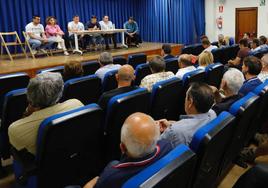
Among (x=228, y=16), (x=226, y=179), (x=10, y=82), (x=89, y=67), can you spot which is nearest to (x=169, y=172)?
(x=226, y=179)

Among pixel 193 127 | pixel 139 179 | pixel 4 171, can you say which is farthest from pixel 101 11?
pixel 139 179

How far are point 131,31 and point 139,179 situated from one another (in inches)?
372

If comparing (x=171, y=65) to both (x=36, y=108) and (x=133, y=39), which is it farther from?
(x=133, y=39)

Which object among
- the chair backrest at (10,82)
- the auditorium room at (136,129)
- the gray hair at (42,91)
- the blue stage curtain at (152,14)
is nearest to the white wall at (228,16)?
the blue stage curtain at (152,14)

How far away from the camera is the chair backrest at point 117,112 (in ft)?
6.81

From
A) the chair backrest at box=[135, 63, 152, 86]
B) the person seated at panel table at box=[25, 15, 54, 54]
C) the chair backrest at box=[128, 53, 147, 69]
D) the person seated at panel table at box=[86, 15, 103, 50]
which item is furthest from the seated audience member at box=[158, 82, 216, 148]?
the person seated at panel table at box=[86, 15, 103, 50]

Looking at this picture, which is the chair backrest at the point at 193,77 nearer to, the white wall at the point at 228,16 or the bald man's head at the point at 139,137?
the bald man's head at the point at 139,137

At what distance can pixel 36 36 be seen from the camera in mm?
7395

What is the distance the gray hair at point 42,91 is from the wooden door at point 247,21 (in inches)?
409

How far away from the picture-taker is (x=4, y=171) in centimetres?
260

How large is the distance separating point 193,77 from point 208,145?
5.94ft

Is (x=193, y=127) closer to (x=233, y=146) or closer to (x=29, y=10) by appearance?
(x=233, y=146)

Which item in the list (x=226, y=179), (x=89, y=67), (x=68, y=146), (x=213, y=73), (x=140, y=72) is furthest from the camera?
(x=89, y=67)

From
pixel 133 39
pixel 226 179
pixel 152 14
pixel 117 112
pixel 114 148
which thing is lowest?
pixel 226 179
